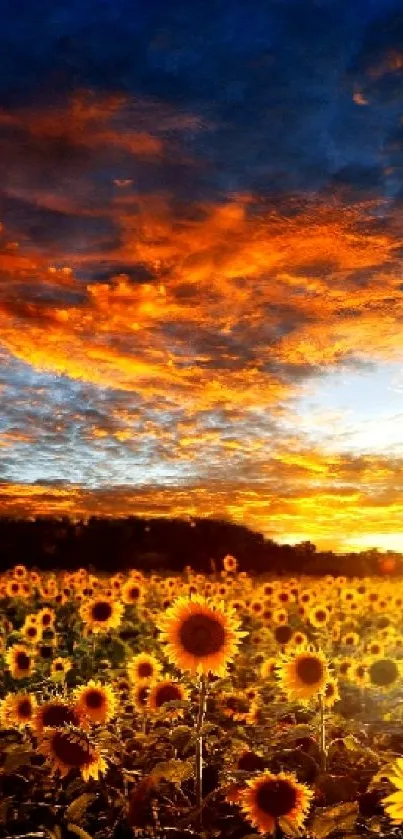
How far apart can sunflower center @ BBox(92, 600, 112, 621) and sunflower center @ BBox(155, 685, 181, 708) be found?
165 inches

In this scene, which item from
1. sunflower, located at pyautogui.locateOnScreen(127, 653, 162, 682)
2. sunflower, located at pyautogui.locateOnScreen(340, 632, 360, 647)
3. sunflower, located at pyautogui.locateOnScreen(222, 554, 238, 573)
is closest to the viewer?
sunflower, located at pyautogui.locateOnScreen(127, 653, 162, 682)

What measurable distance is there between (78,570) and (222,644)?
12.1 meters

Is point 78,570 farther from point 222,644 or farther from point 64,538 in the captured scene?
point 222,644

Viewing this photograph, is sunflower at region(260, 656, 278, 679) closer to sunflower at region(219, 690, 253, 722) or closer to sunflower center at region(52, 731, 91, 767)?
sunflower at region(219, 690, 253, 722)

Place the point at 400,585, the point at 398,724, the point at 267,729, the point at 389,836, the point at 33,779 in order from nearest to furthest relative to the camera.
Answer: the point at 389,836
the point at 33,779
the point at 267,729
the point at 398,724
the point at 400,585

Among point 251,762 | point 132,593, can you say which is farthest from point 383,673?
point 132,593

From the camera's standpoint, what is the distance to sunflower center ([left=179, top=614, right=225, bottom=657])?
5688 millimetres

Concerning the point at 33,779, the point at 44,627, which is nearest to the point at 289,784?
the point at 33,779

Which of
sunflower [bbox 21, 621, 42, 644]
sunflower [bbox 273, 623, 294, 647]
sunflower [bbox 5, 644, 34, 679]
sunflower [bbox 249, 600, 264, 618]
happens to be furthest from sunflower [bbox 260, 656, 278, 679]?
sunflower [bbox 249, 600, 264, 618]

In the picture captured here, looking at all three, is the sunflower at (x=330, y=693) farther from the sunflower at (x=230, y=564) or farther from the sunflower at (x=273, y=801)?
A: the sunflower at (x=230, y=564)

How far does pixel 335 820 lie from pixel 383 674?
5586mm

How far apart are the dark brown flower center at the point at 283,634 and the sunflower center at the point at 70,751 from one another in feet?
22.2

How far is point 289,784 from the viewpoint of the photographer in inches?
180

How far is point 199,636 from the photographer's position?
18.8 ft
